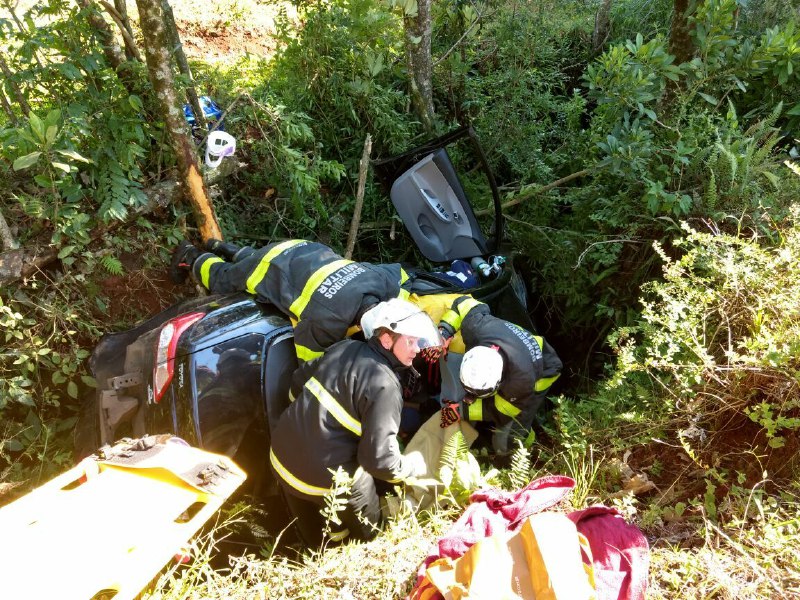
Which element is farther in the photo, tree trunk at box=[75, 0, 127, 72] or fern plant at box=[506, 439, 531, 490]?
tree trunk at box=[75, 0, 127, 72]

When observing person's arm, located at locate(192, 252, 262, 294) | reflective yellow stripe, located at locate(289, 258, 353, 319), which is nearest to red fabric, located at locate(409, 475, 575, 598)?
reflective yellow stripe, located at locate(289, 258, 353, 319)

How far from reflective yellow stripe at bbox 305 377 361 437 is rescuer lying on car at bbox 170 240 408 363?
11.4 inches

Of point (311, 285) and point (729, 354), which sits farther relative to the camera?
point (311, 285)

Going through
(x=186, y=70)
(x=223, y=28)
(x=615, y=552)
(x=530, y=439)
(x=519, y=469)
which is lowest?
(x=530, y=439)

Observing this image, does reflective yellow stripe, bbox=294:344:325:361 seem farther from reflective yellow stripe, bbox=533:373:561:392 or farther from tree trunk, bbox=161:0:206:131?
tree trunk, bbox=161:0:206:131

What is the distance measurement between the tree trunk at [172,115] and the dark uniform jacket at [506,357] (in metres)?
1.85

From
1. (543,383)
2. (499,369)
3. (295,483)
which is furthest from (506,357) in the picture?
(295,483)

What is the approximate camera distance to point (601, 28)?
17.7 ft

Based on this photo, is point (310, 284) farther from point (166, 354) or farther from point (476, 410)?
point (476, 410)

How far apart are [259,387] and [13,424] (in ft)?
5.91

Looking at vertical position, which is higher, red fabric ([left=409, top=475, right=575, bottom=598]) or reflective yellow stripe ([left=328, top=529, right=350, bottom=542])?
red fabric ([left=409, top=475, right=575, bottom=598])

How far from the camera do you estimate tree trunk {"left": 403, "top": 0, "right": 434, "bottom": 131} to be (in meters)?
4.36

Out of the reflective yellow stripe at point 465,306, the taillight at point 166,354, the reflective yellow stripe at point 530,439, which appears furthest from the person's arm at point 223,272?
the reflective yellow stripe at point 530,439

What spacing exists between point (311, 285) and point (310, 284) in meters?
0.01
